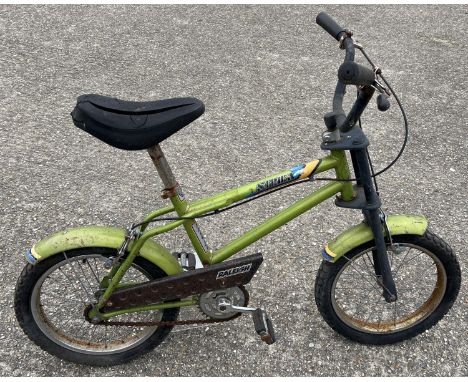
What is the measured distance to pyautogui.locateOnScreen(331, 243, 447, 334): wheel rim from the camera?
278 centimetres

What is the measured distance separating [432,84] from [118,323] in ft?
14.5

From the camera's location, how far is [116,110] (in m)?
1.98

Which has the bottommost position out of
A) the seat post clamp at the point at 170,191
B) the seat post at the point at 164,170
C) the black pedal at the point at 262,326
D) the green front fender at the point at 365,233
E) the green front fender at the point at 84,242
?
the black pedal at the point at 262,326

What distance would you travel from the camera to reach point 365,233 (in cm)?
241

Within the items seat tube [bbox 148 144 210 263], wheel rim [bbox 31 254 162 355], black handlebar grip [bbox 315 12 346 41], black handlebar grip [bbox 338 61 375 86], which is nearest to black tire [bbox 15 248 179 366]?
wheel rim [bbox 31 254 162 355]

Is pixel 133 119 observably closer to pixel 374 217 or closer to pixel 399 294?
pixel 374 217

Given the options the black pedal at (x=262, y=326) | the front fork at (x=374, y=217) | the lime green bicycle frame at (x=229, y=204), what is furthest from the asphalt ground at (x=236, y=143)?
the lime green bicycle frame at (x=229, y=204)

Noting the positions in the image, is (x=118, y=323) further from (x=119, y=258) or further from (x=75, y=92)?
(x=75, y=92)

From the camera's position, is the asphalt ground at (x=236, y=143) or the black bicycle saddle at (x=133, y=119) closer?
the black bicycle saddle at (x=133, y=119)

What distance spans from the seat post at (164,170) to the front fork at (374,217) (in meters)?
0.85

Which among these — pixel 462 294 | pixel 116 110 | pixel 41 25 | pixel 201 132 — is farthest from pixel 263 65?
pixel 116 110

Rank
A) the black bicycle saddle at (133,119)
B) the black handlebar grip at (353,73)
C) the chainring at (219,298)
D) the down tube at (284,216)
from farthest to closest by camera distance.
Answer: the chainring at (219,298)
the down tube at (284,216)
the black bicycle saddle at (133,119)
the black handlebar grip at (353,73)

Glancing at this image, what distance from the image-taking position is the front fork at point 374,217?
86.4 inches

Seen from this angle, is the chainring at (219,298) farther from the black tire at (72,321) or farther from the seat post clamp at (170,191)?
the seat post clamp at (170,191)
